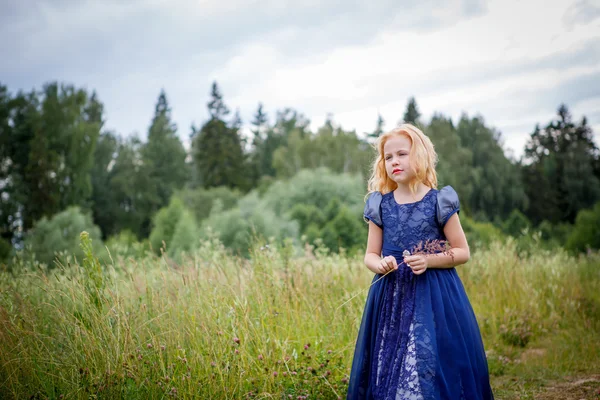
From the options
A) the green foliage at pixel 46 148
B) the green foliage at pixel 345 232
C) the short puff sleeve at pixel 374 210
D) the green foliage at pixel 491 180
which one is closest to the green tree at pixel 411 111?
the green foliage at pixel 491 180

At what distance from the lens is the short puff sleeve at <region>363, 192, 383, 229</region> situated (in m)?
2.75

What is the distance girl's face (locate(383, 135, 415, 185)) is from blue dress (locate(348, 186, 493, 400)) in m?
0.15

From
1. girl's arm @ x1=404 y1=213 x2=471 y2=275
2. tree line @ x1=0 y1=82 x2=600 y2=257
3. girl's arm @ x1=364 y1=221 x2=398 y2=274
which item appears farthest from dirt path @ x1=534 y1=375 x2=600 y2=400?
tree line @ x1=0 y1=82 x2=600 y2=257

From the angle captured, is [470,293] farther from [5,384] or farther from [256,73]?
[256,73]

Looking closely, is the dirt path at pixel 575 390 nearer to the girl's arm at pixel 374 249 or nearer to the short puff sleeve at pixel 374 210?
the girl's arm at pixel 374 249

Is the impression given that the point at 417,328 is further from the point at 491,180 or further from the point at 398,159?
the point at 491,180

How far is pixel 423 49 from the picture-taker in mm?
11945

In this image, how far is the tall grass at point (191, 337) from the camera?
9.60 ft

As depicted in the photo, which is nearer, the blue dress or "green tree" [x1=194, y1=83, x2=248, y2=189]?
the blue dress

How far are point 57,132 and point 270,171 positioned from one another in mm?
21120

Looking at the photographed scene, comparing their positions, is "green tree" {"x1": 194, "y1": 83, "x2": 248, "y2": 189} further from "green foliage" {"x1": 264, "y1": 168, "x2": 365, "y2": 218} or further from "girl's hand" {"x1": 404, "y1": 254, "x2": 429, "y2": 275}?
"girl's hand" {"x1": 404, "y1": 254, "x2": 429, "y2": 275}

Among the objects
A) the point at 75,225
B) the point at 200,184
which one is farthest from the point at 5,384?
the point at 200,184

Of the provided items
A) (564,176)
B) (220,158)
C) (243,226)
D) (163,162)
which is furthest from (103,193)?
(564,176)

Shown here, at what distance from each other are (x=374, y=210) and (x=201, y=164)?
112ft
